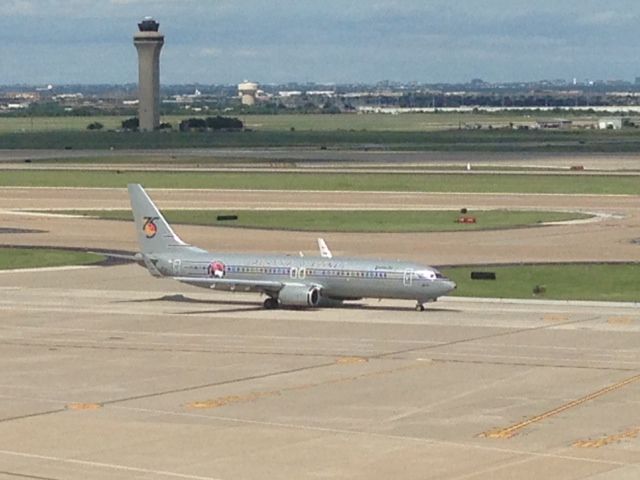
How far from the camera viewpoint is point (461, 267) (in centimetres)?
9225

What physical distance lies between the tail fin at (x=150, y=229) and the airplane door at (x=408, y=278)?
1215 cm

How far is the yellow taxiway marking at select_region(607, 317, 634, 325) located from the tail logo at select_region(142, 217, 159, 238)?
74.4ft

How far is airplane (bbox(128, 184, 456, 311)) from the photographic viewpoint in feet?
243

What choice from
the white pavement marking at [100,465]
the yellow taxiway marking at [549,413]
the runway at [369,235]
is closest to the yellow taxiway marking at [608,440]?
the yellow taxiway marking at [549,413]

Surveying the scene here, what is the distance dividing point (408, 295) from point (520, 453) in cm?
3146

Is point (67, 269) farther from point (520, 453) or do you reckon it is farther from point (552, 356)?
point (520, 453)

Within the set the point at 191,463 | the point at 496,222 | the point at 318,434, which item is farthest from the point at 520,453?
the point at 496,222

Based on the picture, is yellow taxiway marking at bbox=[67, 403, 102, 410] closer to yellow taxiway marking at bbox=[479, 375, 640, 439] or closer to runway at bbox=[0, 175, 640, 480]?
runway at bbox=[0, 175, 640, 480]

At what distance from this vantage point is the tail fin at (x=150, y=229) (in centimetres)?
7969

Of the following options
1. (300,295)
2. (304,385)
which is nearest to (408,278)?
(300,295)

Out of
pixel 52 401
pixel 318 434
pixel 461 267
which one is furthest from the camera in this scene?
pixel 461 267

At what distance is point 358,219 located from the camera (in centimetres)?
12388

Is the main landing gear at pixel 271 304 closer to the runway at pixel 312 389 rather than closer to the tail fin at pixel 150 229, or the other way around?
the runway at pixel 312 389

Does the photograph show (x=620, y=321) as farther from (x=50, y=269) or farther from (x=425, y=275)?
(x=50, y=269)
